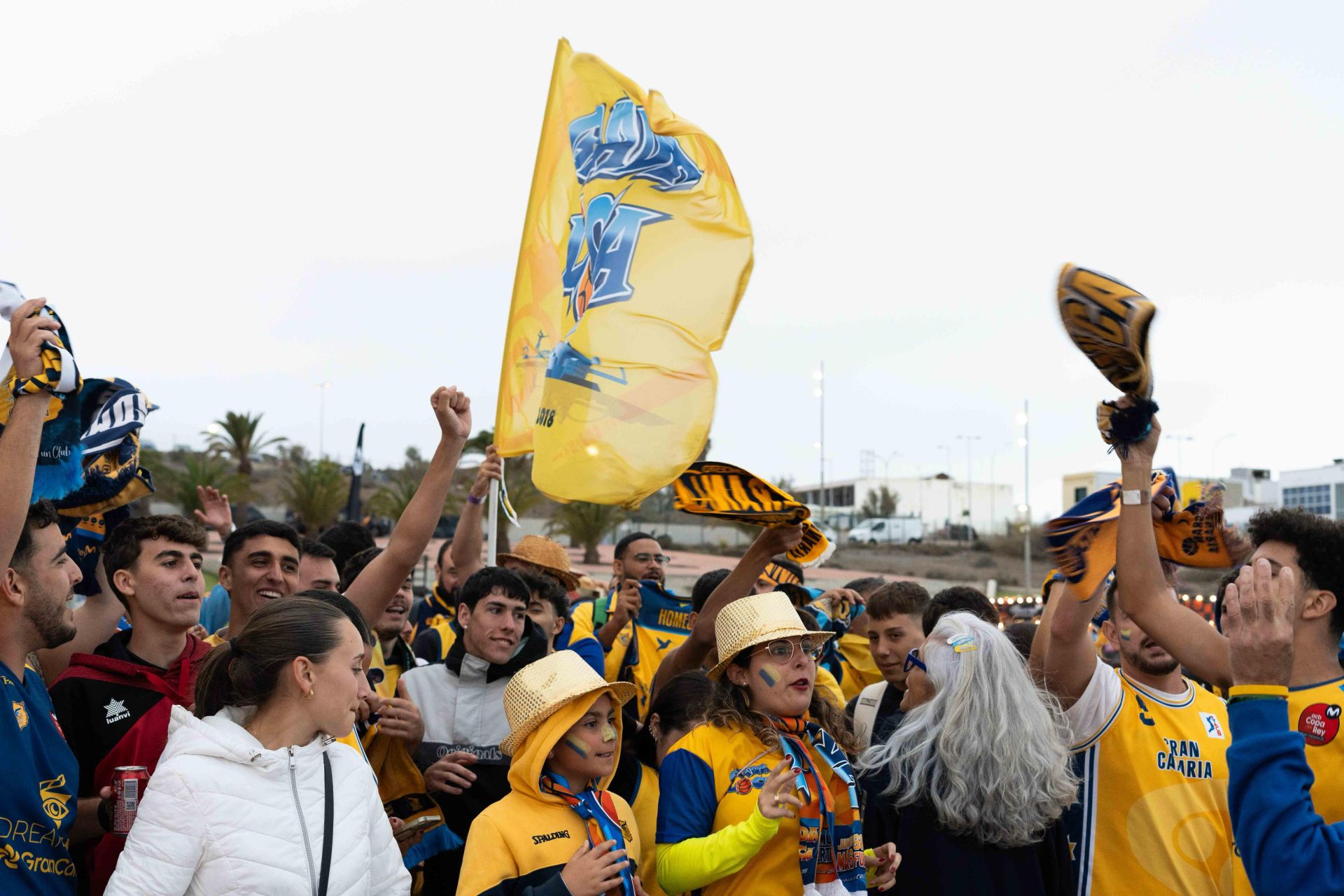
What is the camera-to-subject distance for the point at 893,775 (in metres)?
3.78

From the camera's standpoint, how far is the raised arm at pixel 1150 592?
3486 millimetres

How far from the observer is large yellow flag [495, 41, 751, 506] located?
5.17 meters

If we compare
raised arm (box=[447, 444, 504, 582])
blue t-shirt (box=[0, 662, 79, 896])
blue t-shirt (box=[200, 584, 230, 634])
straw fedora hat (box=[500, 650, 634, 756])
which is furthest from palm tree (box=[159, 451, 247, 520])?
straw fedora hat (box=[500, 650, 634, 756])

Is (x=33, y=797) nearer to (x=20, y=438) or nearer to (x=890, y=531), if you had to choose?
(x=20, y=438)

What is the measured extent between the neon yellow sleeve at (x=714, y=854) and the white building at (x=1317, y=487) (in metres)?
74.6

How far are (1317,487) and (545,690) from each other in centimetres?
8247

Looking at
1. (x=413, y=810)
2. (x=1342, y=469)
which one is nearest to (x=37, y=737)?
(x=413, y=810)

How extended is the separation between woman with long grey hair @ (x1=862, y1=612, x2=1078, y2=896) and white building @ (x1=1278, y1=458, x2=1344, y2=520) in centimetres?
7394

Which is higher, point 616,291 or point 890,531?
point 616,291

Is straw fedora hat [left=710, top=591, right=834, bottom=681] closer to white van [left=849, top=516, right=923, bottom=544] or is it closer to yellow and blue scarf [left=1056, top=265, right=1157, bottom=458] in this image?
yellow and blue scarf [left=1056, top=265, right=1157, bottom=458]

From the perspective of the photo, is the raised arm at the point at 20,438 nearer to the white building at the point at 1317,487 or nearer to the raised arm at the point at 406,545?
the raised arm at the point at 406,545

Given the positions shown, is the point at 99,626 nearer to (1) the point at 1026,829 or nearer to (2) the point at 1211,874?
(1) the point at 1026,829

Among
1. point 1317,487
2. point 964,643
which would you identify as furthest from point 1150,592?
point 1317,487

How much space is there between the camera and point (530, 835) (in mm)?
3525
